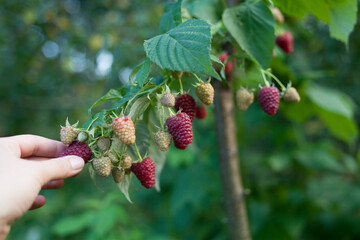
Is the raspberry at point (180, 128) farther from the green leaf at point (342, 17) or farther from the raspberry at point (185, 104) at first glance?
the green leaf at point (342, 17)

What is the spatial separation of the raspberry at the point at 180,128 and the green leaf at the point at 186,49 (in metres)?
0.14

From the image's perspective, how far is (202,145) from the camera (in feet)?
7.57

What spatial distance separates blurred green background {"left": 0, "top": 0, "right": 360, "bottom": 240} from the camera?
2035 millimetres

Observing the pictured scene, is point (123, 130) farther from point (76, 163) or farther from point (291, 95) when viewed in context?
point (291, 95)

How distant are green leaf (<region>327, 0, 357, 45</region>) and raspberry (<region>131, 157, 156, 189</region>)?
0.81m

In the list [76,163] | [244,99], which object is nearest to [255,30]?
[244,99]

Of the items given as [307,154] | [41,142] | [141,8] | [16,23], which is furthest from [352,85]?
[16,23]

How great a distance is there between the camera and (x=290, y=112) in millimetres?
1968

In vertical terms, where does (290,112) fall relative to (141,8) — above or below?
below

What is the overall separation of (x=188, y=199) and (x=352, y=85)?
240 centimetres

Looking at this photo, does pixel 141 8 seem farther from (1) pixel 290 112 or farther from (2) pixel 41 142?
(2) pixel 41 142

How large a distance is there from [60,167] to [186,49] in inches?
16.3

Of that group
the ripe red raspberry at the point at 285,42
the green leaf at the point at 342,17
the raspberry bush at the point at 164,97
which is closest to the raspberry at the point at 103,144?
the raspberry bush at the point at 164,97

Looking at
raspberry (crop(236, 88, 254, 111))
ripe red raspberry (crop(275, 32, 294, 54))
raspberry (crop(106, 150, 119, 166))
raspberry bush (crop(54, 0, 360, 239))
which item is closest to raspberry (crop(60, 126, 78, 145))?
raspberry bush (crop(54, 0, 360, 239))
